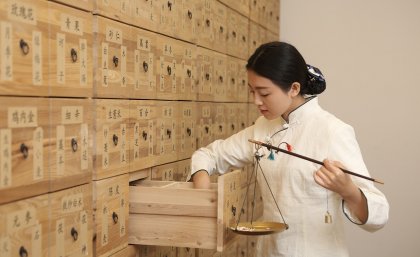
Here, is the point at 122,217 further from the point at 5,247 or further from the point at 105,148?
the point at 5,247

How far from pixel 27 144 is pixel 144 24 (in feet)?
2.82

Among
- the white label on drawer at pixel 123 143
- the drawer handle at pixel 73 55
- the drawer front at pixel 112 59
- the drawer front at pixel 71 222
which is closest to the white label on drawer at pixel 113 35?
the drawer front at pixel 112 59

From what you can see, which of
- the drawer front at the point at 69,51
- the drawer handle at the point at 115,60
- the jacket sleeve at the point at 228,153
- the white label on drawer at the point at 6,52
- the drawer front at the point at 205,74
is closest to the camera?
the white label on drawer at the point at 6,52

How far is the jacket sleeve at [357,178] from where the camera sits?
6.44 ft

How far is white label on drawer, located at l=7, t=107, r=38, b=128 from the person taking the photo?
1532 mm

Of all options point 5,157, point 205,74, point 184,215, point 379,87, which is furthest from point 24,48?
point 379,87

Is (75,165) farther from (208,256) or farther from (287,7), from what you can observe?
(287,7)

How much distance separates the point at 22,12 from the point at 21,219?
22.2 inches

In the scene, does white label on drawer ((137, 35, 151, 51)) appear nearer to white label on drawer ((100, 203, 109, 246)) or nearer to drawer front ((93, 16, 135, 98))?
drawer front ((93, 16, 135, 98))

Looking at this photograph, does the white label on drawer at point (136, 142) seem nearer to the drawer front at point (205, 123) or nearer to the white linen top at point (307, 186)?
the white linen top at point (307, 186)

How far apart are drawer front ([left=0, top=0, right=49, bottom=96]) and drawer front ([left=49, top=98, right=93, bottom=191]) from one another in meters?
0.12

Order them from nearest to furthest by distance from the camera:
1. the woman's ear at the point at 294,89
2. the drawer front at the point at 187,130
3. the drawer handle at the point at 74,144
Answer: the drawer handle at the point at 74,144 < the woman's ear at the point at 294,89 < the drawer front at the point at 187,130

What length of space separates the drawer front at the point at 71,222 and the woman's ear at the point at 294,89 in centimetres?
82

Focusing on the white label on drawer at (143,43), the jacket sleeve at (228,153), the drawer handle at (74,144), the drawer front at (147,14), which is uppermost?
the drawer front at (147,14)
